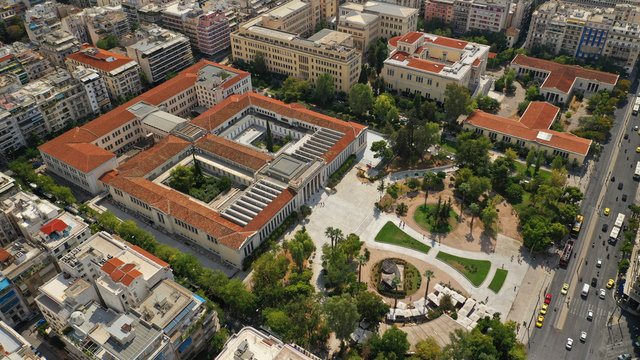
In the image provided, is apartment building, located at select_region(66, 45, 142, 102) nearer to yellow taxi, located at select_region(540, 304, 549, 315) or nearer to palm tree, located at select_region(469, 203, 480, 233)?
palm tree, located at select_region(469, 203, 480, 233)

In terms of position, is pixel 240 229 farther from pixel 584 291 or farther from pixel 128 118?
pixel 584 291

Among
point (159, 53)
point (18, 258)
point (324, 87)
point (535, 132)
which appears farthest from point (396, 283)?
point (159, 53)

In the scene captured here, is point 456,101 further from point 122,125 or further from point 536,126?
point 122,125

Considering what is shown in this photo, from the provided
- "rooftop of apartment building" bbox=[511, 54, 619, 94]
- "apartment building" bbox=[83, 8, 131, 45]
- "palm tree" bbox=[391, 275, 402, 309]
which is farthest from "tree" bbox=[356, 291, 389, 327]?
"apartment building" bbox=[83, 8, 131, 45]

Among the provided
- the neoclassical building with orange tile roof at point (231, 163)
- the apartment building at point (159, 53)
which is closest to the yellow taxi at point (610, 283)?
the neoclassical building with orange tile roof at point (231, 163)

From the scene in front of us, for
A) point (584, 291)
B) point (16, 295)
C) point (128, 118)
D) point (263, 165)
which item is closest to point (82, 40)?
point (128, 118)

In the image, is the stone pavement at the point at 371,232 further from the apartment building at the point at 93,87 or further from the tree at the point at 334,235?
the apartment building at the point at 93,87
